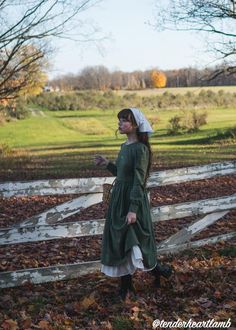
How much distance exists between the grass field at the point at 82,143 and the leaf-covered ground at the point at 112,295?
7775 mm

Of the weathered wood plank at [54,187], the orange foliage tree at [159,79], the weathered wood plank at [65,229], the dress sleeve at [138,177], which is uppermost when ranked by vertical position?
the orange foliage tree at [159,79]

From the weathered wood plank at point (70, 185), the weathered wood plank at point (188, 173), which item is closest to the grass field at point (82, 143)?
the weathered wood plank at point (188, 173)

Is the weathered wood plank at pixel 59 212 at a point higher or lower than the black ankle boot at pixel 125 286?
higher

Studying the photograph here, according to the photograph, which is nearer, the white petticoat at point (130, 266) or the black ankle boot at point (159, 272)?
the white petticoat at point (130, 266)

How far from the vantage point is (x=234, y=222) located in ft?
26.6

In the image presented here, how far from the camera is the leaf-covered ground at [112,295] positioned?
4.01m

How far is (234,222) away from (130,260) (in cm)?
418

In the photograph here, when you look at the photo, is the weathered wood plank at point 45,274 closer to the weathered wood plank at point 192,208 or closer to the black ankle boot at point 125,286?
the black ankle boot at point 125,286

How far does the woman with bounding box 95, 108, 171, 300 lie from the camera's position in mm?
4324

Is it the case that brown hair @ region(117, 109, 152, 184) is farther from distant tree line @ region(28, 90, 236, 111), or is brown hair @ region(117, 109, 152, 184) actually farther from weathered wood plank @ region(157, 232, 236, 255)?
distant tree line @ region(28, 90, 236, 111)

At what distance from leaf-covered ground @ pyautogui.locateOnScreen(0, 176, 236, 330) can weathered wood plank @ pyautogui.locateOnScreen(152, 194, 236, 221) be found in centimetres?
52

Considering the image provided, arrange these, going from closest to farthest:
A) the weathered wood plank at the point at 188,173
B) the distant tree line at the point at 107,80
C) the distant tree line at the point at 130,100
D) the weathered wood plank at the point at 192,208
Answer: the weathered wood plank at the point at 192,208 → the weathered wood plank at the point at 188,173 → the distant tree line at the point at 130,100 → the distant tree line at the point at 107,80

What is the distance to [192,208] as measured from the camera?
598 cm

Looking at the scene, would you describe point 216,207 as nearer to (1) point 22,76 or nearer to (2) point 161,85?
(1) point 22,76
